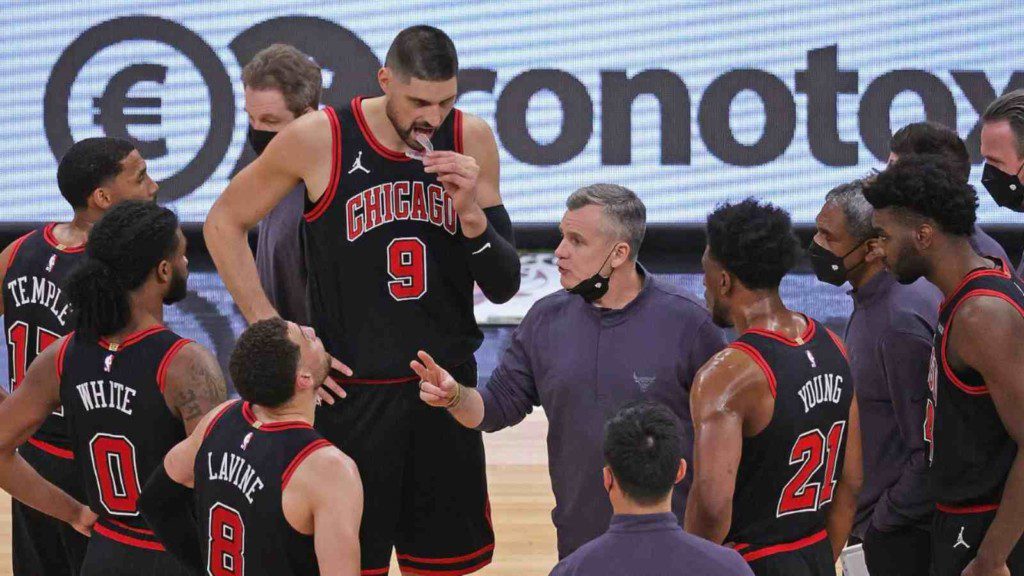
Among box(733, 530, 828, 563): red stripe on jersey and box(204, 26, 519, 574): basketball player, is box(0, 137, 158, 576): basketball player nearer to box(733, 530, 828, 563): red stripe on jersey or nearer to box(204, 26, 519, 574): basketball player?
box(204, 26, 519, 574): basketball player

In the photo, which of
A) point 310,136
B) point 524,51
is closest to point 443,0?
point 524,51

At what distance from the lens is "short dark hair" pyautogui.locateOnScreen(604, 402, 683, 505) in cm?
274

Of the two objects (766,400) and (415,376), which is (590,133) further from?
(766,400)

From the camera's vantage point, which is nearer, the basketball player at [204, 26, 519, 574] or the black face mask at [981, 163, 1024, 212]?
the basketball player at [204, 26, 519, 574]

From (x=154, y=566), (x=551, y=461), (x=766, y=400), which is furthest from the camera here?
(x=551, y=461)

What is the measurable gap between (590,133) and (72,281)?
6376mm

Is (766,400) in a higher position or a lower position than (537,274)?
higher

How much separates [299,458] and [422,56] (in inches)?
49.6

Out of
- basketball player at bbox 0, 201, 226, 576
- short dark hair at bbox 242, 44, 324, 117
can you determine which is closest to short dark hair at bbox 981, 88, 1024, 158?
short dark hair at bbox 242, 44, 324, 117

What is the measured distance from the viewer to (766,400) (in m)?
3.29

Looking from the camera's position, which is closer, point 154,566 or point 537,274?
point 154,566

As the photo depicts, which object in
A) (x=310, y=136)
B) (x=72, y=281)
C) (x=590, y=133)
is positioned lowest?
(x=590, y=133)

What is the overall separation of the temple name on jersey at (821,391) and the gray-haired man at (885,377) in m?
0.43

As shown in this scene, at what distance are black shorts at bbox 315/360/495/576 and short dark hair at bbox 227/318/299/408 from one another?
31.9 inches
